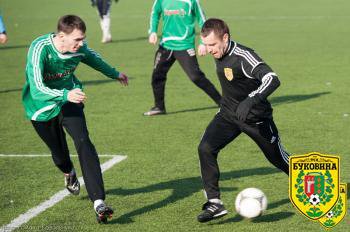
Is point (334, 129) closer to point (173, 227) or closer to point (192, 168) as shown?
point (192, 168)

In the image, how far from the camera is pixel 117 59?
70.2ft

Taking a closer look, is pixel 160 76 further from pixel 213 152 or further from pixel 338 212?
pixel 338 212

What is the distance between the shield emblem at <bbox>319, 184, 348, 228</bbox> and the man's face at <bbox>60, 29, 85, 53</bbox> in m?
2.93

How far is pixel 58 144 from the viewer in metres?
8.44

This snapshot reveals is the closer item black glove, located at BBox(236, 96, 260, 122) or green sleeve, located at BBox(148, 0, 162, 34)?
black glove, located at BBox(236, 96, 260, 122)

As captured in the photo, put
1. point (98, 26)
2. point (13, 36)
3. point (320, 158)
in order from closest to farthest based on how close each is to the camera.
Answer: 1. point (320, 158)
2. point (13, 36)
3. point (98, 26)

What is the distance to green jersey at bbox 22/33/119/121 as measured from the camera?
25.1 feet

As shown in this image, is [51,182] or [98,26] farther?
[98,26]

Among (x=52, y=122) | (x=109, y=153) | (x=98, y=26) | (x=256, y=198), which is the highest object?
(x=52, y=122)

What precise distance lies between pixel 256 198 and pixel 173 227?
0.86m

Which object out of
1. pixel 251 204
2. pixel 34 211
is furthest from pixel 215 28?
pixel 34 211

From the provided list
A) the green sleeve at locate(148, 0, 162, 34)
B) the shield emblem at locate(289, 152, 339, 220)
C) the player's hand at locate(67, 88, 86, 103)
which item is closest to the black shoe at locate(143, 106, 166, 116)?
the green sleeve at locate(148, 0, 162, 34)

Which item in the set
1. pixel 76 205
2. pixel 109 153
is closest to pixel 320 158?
pixel 76 205

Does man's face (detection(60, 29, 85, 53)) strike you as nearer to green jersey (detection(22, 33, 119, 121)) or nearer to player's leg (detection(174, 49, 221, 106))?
green jersey (detection(22, 33, 119, 121))
